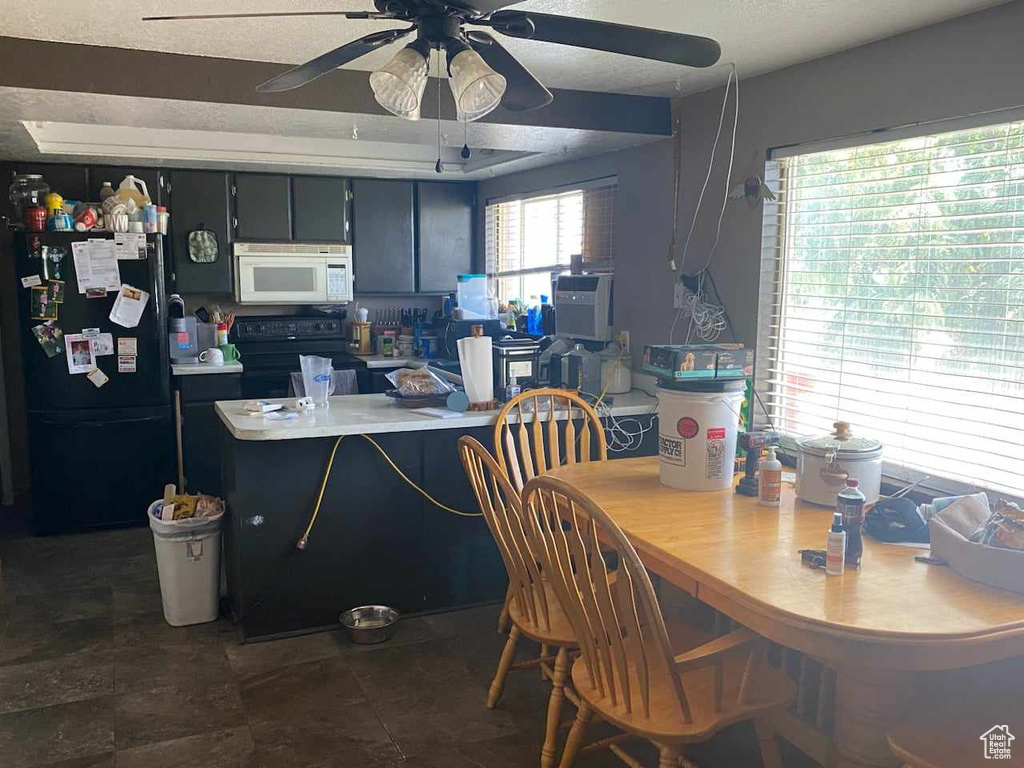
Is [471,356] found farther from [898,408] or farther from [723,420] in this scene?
[898,408]

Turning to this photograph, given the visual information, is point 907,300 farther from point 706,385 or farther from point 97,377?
point 97,377

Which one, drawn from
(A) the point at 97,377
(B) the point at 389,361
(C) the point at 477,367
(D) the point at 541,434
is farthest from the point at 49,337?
(D) the point at 541,434

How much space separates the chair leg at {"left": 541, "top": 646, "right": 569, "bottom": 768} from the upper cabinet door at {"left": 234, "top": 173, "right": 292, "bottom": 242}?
387 cm

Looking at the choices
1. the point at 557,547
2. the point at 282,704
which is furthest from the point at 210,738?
the point at 557,547

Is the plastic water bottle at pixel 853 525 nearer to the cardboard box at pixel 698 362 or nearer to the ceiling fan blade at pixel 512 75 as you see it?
the cardboard box at pixel 698 362

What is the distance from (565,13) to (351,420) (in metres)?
1.62

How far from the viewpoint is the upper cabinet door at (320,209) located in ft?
17.7

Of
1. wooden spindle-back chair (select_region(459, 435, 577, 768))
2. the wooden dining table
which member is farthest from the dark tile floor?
the wooden dining table

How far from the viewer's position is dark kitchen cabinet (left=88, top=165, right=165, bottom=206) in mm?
4945

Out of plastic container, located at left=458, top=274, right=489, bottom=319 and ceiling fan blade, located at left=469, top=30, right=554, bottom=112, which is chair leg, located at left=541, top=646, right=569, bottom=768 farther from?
plastic container, located at left=458, top=274, right=489, bottom=319

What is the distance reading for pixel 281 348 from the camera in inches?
215

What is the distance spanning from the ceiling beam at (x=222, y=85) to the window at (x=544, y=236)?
2.47ft

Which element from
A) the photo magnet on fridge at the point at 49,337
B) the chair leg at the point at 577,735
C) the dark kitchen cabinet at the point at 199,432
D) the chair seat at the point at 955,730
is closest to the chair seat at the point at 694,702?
the chair leg at the point at 577,735

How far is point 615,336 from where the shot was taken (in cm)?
415
